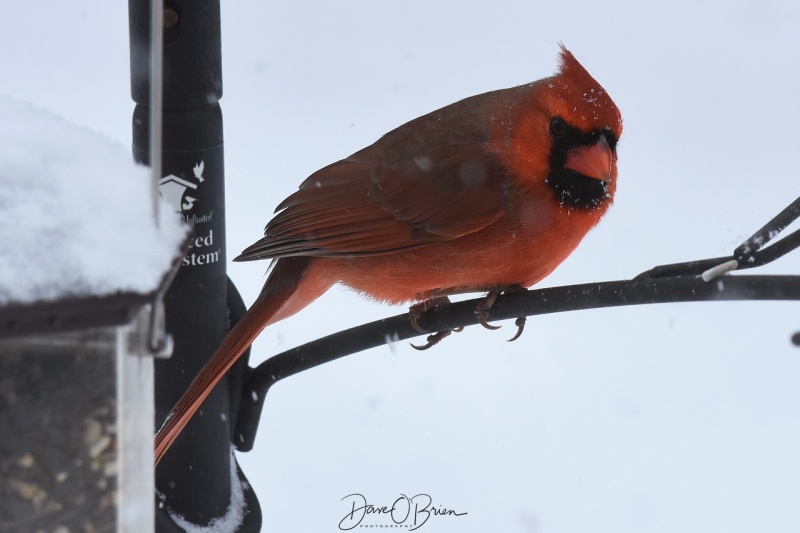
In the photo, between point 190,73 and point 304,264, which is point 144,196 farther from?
point 304,264

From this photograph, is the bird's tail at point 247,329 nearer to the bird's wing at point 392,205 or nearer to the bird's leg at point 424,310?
the bird's wing at point 392,205

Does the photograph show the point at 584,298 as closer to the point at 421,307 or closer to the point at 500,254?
the point at 500,254

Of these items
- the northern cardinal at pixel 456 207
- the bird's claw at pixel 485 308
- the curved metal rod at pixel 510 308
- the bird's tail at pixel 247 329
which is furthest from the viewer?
the northern cardinal at pixel 456 207

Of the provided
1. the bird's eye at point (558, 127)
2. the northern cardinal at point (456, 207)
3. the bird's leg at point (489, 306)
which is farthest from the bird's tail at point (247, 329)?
the bird's eye at point (558, 127)

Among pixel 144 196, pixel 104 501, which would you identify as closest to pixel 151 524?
pixel 104 501

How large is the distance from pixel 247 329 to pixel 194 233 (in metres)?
0.25

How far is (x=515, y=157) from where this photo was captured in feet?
7.73

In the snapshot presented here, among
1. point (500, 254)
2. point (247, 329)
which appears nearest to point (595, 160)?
point (500, 254)

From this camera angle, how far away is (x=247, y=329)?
2.21m

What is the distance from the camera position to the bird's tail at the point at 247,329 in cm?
201

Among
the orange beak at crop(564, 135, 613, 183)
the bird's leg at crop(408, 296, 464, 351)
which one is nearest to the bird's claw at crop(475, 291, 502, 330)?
the bird's leg at crop(408, 296, 464, 351)

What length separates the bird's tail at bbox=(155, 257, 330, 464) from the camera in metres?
2.01

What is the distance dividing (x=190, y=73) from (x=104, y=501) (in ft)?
3.54

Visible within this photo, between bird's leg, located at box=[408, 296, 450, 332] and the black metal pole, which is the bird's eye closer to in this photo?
bird's leg, located at box=[408, 296, 450, 332]
